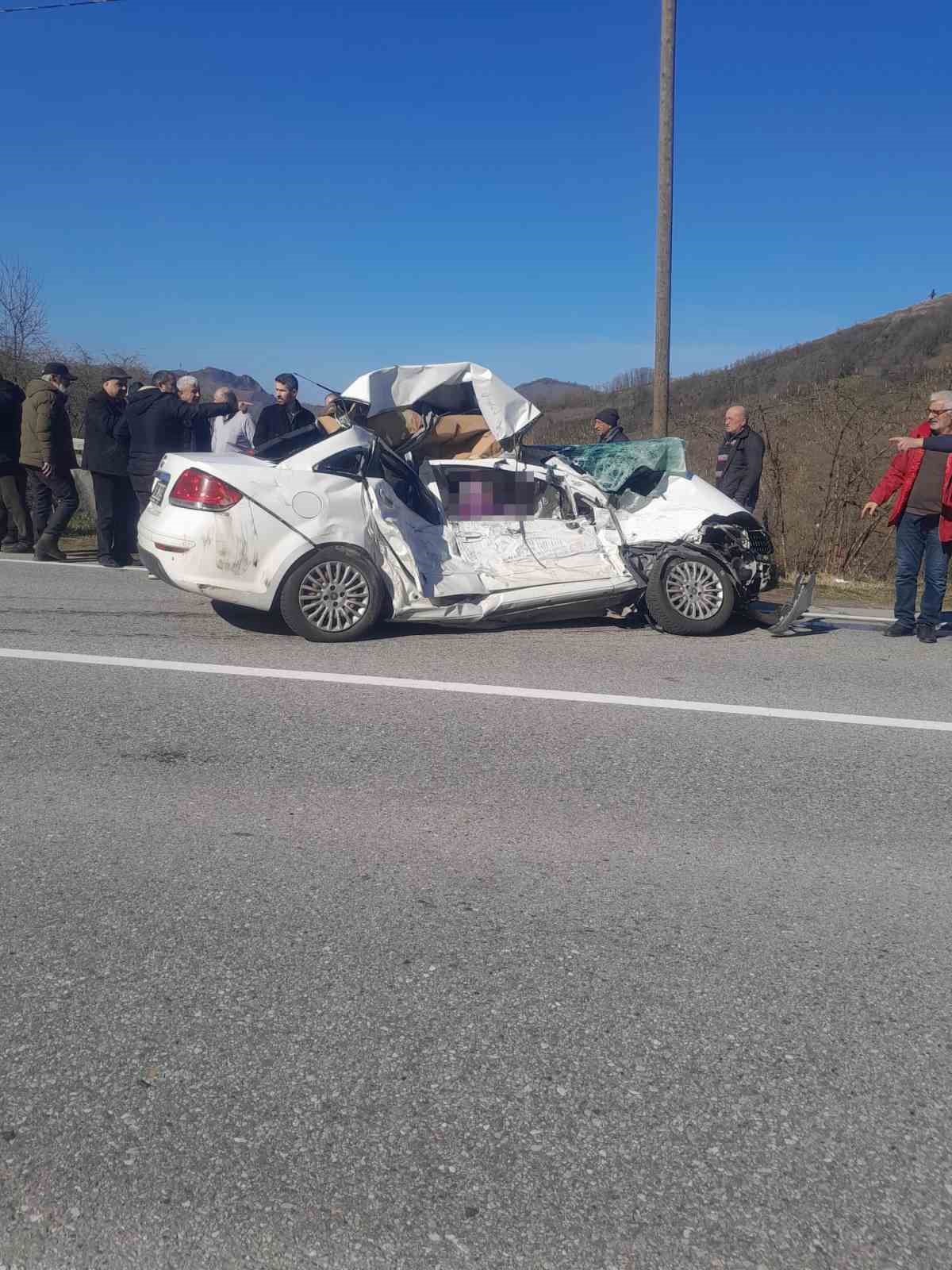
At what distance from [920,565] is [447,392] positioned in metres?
4.11

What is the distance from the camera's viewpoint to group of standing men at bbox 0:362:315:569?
10211 millimetres

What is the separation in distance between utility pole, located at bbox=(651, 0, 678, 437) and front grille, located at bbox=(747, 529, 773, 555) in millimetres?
4529

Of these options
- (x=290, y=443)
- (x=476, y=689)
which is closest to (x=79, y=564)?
(x=290, y=443)

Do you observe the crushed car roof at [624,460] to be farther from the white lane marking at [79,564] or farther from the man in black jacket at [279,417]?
the white lane marking at [79,564]

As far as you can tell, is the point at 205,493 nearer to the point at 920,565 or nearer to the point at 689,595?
the point at 689,595

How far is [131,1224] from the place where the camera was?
7.79 feet

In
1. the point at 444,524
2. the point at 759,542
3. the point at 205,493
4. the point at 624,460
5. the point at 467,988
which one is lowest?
the point at 467,988

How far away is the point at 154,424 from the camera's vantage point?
10.1 metres

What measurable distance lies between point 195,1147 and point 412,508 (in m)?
6.09

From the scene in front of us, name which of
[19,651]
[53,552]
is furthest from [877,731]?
[53,552]

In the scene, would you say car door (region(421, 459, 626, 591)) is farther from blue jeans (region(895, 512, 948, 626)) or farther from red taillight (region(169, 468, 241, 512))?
blue jeans (region(895, 512, 948, 626))

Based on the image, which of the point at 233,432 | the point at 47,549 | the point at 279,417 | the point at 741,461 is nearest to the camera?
the point at 279,417

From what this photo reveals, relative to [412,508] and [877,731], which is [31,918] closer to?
[877,731]

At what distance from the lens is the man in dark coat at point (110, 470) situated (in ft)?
33.9
